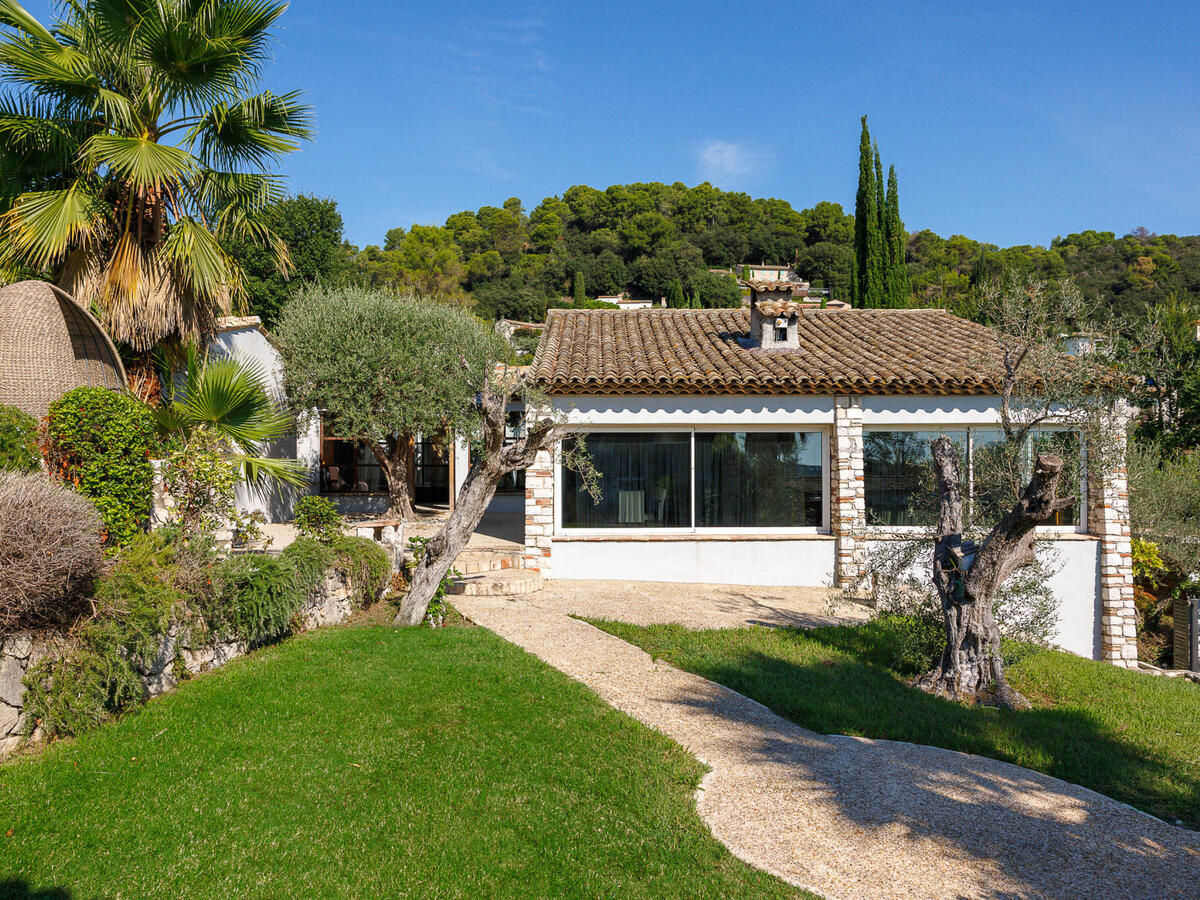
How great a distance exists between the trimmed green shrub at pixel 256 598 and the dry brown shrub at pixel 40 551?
1.45 meters

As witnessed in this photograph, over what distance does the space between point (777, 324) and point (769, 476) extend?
3.16 meters

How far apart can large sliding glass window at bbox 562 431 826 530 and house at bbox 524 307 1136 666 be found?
0.02m

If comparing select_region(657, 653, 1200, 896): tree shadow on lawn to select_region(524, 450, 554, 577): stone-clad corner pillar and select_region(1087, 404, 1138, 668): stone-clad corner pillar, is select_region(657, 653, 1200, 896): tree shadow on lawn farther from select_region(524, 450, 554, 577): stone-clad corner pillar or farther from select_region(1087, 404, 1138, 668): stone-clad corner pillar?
select_region(1087, 404, 1138, 668): stone-clad corner pillar

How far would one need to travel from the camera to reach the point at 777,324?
14344 mm

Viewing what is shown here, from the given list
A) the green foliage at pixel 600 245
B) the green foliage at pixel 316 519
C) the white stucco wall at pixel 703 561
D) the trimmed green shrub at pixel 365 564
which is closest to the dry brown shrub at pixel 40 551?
the trimmed green shrub at pixel 365 564

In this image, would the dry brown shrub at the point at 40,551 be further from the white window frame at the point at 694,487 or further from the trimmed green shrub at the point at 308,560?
the white window frame at the point at 694,487

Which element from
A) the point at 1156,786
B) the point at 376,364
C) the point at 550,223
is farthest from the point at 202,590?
the point at 550,223

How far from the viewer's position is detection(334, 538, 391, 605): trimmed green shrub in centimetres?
908

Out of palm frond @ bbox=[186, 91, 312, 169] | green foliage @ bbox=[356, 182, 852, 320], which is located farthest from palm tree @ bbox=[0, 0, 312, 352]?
green foliage @ bbox=[356, 182, 852, 320]

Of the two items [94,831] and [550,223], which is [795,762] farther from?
[550,223]

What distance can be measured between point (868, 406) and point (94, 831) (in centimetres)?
1185

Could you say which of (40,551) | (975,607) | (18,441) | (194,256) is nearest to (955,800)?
(975,607)

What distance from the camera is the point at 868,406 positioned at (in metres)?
12.8

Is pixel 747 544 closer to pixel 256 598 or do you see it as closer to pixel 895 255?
pixel 256 598
